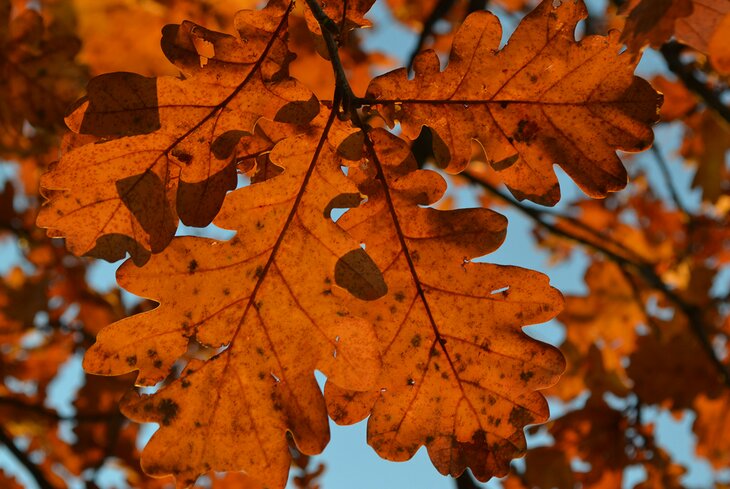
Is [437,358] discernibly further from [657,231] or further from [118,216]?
[657,231]

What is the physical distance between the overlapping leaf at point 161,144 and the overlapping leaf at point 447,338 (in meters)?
0.23

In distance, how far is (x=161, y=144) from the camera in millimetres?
1200

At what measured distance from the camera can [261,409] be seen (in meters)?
1.31

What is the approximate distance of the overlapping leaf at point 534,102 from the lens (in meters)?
1.22

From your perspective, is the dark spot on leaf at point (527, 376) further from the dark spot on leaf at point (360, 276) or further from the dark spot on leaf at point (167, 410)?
the dark spot on leaf at point (167, 410)

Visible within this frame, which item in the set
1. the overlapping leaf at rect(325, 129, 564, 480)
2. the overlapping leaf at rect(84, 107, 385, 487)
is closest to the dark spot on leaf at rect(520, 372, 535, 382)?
the overlapping leaf at rect(325, 129, 564, 480)

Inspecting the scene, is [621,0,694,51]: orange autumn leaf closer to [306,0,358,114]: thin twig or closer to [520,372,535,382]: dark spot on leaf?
[306,0,358,114]: thin twig

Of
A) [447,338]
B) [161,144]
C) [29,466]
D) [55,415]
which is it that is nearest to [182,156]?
[161,144]

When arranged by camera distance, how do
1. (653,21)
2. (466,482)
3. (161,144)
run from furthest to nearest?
(466,482) < (161,144) < (653,21)

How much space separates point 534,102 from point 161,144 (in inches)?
24.1

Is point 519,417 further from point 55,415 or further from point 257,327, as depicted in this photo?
point 55,415

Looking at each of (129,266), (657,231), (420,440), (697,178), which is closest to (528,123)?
(420,440)

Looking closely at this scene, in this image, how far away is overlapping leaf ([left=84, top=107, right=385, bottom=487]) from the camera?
1.24 meters

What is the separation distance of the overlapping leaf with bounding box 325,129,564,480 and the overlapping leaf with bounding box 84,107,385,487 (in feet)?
0.23
